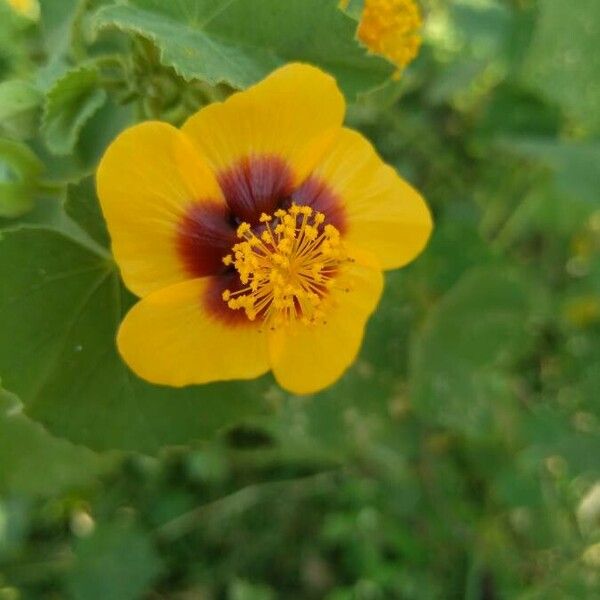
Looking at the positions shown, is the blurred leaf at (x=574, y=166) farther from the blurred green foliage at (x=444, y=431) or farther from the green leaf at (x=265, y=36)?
the green leaf at (x=265, y=36)

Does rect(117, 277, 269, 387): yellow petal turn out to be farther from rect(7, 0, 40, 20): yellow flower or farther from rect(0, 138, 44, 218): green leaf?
rect(7, 0, 40, 20): yellow flower

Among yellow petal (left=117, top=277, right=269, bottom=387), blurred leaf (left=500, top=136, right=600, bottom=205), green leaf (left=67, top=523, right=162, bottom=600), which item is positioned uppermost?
yellow petal (left=117, top=277, right=269, bottom=387)

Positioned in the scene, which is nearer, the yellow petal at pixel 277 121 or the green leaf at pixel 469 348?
the yellow petal at pixel 277 121

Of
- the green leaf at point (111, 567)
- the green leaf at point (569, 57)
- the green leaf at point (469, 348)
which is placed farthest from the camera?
the green leaf at point (111, 567)

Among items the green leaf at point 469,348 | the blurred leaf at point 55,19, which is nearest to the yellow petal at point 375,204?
the blurred leaf at point 55,19

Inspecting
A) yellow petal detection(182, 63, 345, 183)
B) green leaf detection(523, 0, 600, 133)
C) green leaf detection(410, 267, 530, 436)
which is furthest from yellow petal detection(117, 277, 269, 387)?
green leaf detection(523, 0, 600, 133)

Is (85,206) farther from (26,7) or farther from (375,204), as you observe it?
(26,7)
